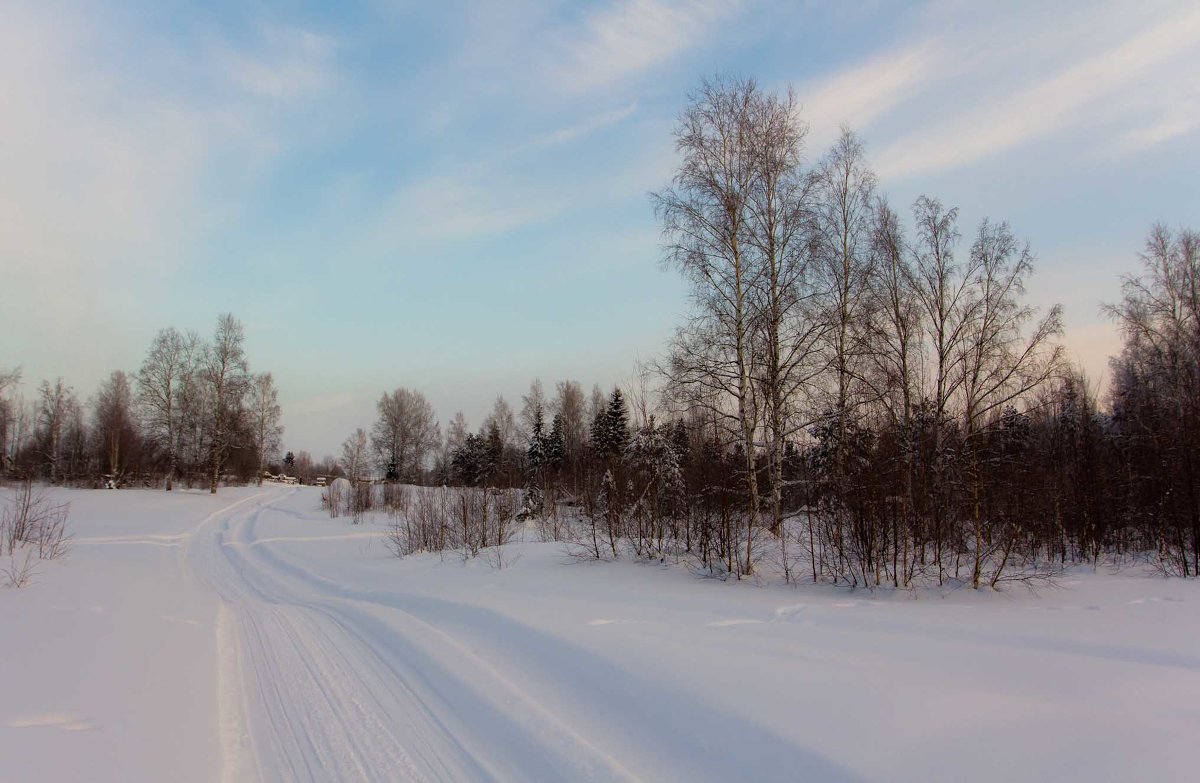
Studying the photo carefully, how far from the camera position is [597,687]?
201 inches

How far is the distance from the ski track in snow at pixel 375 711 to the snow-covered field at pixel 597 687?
2 centimetres

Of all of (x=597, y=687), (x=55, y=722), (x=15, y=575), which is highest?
(x=15, y=575)

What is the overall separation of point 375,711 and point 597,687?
1.81 m

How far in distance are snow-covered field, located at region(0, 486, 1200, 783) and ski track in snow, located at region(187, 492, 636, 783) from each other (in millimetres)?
25

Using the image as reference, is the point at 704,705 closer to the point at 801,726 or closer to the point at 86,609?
the point at 801,726

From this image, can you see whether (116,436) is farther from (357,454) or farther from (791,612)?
(791,612)

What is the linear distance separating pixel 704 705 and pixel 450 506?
13562 mm

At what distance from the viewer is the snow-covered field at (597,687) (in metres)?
3.62

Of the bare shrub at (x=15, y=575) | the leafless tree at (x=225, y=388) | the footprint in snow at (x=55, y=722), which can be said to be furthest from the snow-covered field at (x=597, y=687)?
the leafless tree at (x=225, y=388)

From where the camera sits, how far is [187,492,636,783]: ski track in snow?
153 inches

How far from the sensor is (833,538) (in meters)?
10.9

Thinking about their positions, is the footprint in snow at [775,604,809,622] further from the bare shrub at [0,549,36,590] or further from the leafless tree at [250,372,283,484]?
the leafless tree at [250,372,283,484]

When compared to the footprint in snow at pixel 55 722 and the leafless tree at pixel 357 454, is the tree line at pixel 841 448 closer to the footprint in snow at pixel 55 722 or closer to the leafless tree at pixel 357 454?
the footprint in snow at pixel 55 722

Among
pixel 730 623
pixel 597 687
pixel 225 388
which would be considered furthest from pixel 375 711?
pixel 225 388
